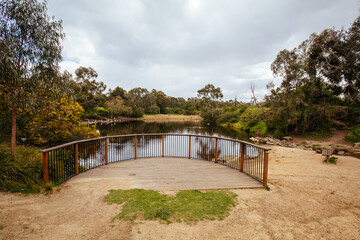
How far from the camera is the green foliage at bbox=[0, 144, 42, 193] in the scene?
366 cm

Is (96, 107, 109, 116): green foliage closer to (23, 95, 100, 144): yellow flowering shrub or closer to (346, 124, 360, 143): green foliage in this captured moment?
(23, 95, 100, 144): yellow flowering shrub

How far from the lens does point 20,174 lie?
3.93 metres

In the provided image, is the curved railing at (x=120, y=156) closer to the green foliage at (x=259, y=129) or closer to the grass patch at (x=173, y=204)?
the grass patch at (x=173, y=204)

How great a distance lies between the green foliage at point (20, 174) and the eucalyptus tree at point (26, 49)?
438 mm

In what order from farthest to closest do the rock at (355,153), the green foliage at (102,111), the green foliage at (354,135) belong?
the green foliage at (102,111) → the green foliage at (354,135) → the rock at (355,153)

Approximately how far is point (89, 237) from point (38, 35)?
18.0 feet

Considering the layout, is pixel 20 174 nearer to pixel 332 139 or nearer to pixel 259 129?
pixel 332 139

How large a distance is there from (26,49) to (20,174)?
3.43 m

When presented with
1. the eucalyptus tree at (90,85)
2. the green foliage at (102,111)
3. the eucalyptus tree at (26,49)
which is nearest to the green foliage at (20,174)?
the eucalyptus tree at (26,49)

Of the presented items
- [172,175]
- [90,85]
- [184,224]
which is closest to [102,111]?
[90,85]

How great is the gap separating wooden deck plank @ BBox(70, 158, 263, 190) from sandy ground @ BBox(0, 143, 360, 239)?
415 mm

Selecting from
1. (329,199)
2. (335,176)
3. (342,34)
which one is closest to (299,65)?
(342,34)

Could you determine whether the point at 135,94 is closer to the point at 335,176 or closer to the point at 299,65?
the point at 299,65

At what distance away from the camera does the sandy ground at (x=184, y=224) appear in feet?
8.15
